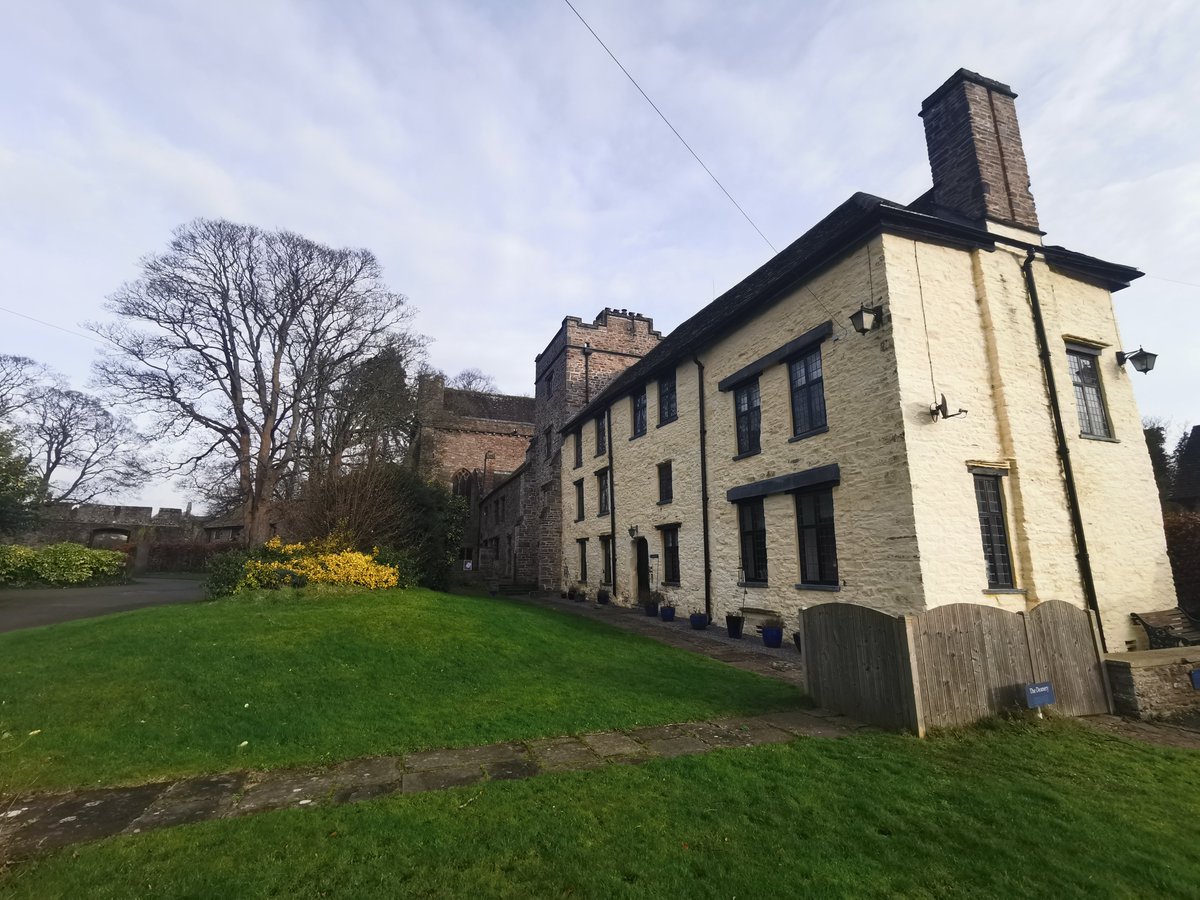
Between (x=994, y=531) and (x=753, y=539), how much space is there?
16.4 feet

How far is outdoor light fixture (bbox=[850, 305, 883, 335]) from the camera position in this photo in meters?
9.92

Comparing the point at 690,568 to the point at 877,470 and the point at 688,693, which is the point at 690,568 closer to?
the point at 877,470

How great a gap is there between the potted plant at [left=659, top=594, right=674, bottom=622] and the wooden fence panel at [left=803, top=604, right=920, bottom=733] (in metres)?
8.61

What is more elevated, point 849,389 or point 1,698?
point 849,389

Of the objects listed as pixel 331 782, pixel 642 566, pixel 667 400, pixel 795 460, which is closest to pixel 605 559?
pixel 642 566

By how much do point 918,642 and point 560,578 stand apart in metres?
20.7

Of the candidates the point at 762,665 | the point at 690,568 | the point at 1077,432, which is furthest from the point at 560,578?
the point at 1077,432

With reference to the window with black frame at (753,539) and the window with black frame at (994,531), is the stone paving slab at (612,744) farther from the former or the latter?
the window with black frame at (753,539)

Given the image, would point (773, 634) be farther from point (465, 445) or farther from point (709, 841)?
point (465, 445)

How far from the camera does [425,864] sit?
11.4 feet

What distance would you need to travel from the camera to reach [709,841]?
12.5 ft

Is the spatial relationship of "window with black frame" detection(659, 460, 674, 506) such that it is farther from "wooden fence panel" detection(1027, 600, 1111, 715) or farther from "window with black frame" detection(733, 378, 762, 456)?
"wooden fence panel" detection(1027, 600, 1111, 715)

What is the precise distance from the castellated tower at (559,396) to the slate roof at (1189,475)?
22343mm

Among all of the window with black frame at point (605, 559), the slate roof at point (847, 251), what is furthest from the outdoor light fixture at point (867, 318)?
the window with black frame at point (605, 559)
